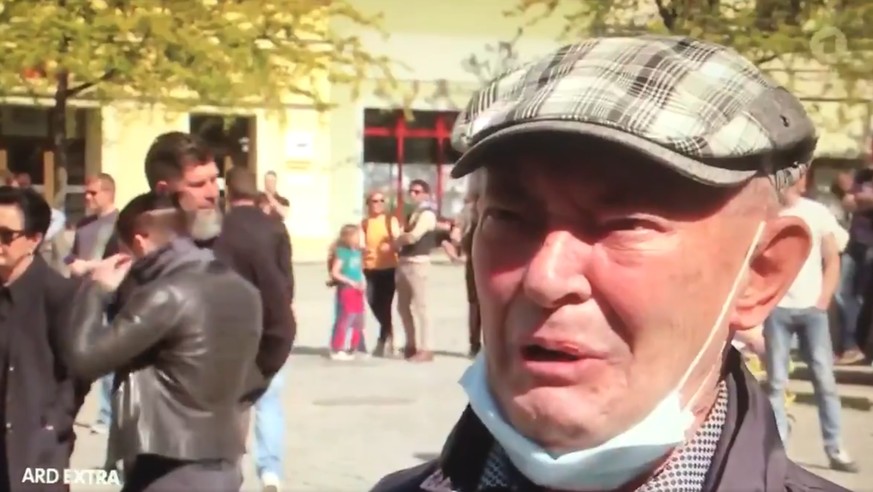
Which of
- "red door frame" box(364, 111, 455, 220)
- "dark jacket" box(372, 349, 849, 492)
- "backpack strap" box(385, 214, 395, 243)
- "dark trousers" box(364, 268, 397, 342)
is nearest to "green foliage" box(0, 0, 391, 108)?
"backpack strap" box(385, 214, 395, 243)

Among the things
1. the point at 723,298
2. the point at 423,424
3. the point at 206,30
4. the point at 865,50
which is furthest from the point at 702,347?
the point at 865,50

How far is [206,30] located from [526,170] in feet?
50.2

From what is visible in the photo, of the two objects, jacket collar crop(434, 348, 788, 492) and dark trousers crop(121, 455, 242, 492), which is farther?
dark trousers crop(121, 455, 242, 492)

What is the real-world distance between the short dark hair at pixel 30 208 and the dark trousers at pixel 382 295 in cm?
881

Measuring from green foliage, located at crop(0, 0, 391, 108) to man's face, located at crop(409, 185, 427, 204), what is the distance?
2.89 m

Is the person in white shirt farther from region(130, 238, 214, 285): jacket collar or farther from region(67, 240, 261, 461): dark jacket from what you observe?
region(130, 238, 214, 285): jacket collar

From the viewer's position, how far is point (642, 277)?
1.62 meters

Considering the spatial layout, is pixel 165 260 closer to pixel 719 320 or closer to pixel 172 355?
pixel 172 355

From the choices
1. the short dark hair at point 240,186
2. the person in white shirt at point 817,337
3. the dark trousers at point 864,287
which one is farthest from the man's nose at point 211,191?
the dark trousers at point 864,287

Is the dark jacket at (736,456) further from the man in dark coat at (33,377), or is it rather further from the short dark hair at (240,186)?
the short dark hair at (240,186)

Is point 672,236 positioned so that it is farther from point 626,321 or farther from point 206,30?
point 206,30

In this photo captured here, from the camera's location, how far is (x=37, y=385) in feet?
16.5

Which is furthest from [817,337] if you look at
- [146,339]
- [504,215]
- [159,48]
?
[159,48]

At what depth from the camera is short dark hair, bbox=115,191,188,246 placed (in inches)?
207
